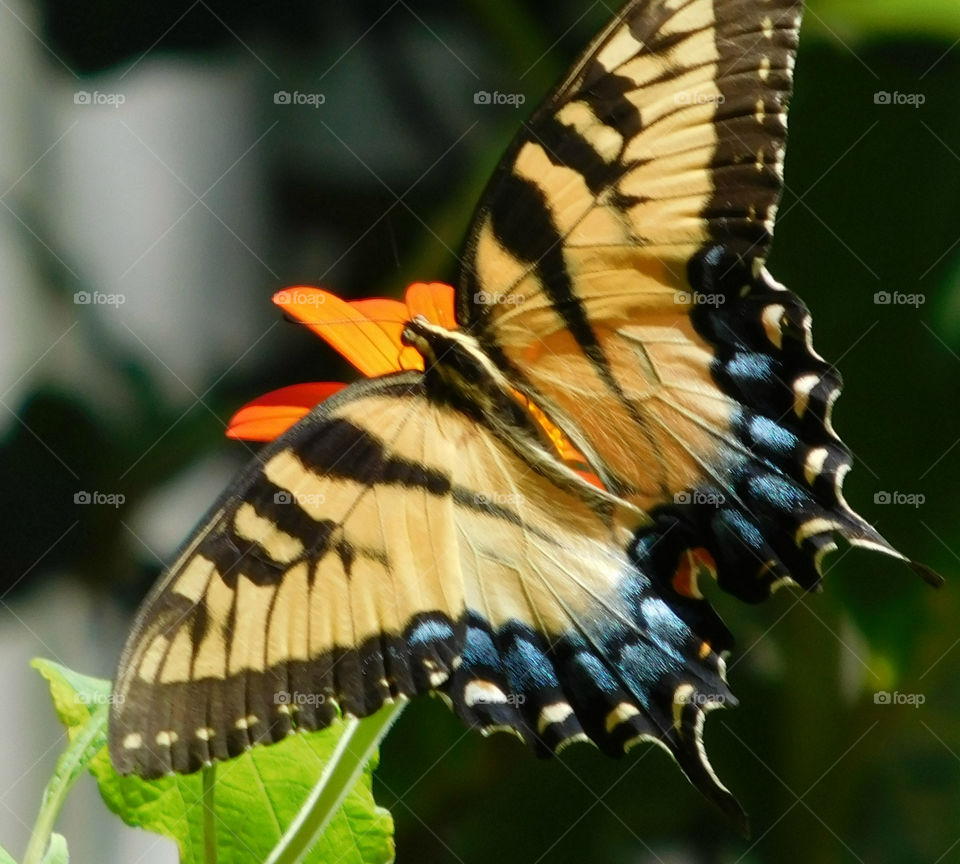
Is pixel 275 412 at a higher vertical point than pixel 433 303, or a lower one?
lower

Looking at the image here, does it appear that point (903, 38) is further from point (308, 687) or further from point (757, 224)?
point (308, 687)

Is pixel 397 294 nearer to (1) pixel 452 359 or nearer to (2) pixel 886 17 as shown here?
(1) pixel 452 359

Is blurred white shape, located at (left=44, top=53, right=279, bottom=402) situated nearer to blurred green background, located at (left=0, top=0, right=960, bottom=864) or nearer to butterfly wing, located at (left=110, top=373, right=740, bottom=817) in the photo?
blurred green background, located at (left=0, top=0, right=960, bottom=864)

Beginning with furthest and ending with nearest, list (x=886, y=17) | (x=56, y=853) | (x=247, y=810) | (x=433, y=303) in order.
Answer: (x=886, y=17) < (x=433, y=303) < (x=247, y=810) < (x=56, y=853)

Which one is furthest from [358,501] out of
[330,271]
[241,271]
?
[241,271]

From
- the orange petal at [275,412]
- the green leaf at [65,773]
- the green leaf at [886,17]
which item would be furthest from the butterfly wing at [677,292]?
the green leaf at [886,17]

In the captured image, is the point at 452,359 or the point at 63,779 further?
the point at 452,359

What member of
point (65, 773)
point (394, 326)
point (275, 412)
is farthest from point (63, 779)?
point (394, 326)
